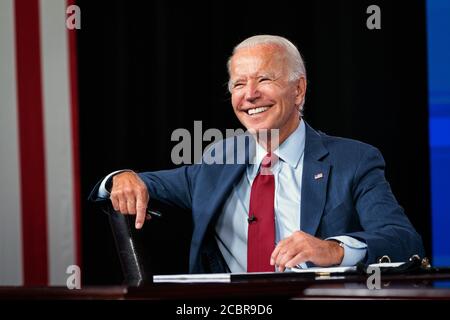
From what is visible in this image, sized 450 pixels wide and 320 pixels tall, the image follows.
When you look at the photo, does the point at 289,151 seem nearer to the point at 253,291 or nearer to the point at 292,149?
the point at 292,149

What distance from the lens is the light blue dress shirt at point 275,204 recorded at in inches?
109

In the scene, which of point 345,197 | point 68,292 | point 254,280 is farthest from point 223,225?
point 68,292

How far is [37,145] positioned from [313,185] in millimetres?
1257

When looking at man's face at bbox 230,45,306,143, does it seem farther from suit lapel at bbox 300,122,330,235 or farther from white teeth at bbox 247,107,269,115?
suit lapel at bbox 300,122,330,235

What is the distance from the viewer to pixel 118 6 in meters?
3.42

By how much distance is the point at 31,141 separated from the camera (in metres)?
3.46

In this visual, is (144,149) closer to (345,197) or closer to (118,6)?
(118,6)

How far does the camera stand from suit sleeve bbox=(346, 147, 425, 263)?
7.95 ft

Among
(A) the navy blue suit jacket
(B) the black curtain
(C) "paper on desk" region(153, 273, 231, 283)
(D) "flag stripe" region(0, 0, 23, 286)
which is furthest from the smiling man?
(D) "flag stripe" region(0, 0, 23, 286)

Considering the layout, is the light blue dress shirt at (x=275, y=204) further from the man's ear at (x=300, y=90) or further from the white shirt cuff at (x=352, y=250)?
the white shirt cuff at (x=352, y=250)

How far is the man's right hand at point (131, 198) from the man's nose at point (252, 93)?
0.66 meters

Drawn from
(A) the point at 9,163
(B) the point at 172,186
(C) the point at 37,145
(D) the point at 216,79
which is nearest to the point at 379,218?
(B) the point at 172,186

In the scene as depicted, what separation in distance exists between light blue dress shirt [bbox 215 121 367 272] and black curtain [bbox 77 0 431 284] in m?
0.35

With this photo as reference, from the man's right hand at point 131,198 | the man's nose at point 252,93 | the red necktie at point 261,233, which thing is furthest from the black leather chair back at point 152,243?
the man's nose at point 252,93
